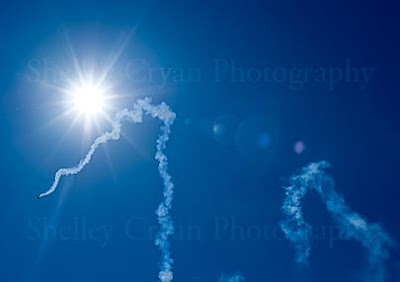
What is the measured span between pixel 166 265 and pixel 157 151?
9270mm

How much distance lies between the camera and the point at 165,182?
33031 millimetres

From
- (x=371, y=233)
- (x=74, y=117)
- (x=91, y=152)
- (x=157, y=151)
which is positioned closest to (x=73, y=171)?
(x=91, y=152)

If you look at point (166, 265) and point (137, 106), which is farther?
point (166, 265)

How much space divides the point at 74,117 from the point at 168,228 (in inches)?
450

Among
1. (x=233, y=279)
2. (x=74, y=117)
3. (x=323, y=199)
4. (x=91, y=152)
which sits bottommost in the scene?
(x=233, y=279)

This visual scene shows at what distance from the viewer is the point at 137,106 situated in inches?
1252

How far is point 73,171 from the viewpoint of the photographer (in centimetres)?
3291

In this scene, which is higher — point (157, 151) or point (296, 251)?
point (157, 151)

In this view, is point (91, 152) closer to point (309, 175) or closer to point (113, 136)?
point (113, 136)

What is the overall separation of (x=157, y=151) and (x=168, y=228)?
629 cm

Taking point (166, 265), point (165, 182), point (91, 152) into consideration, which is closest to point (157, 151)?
point (165, 182)

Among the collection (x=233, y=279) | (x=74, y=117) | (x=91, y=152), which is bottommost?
(x=233, y=279)

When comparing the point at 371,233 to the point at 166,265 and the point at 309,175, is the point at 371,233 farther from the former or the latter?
the point at 166,265

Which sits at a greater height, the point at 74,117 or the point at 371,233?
the point at 74,117
